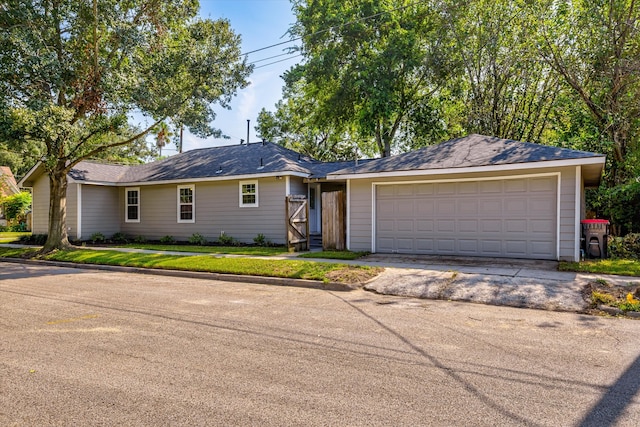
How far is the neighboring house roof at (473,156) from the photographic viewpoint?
32.9 feet

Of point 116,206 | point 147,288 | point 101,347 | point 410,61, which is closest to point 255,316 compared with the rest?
point 101,347

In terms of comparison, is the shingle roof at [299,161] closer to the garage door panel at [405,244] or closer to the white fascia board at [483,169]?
the white fascia board at [483,169]

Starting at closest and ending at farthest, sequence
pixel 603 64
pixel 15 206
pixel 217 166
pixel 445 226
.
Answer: pixel 445 226 < pixel 603 64 < pixel 217 166 < pixel 15 206

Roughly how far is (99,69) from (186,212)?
→ 705 centimetres

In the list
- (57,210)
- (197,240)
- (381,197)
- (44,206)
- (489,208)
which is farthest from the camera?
(44,206)

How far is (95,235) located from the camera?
17.9 meters

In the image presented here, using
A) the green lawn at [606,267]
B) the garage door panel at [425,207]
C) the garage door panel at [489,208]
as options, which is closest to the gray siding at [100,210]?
the garage door panel at [425,207]

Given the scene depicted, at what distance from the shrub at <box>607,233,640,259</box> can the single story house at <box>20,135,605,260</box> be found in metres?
1.79

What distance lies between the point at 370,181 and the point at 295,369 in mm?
9301

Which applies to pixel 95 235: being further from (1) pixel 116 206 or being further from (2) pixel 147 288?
(2) pixel 147 288

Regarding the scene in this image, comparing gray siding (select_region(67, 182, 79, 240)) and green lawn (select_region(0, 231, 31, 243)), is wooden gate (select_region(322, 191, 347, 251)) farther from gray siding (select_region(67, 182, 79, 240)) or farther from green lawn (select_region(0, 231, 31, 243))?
green lawn (select_region(0, 231, 31, 243))

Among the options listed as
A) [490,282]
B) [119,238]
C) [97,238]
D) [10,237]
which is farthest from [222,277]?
[10,237]

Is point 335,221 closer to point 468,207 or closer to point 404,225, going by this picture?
point 404,225

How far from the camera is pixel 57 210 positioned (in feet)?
47.6
